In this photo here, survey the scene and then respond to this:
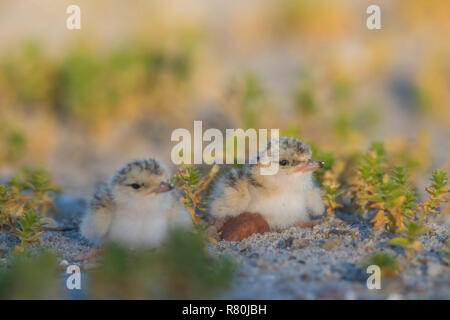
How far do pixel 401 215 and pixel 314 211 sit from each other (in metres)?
0.80

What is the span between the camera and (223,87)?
8.33 meters

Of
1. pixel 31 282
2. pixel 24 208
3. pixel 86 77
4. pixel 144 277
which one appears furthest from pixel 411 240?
pixel 86 77

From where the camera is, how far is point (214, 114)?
321 inches

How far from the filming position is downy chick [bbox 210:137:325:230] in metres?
4.60

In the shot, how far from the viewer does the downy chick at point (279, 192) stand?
4598 mm

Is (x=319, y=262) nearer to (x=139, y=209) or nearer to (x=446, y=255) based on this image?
(x=446, y=255)

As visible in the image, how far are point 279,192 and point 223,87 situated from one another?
3.92m

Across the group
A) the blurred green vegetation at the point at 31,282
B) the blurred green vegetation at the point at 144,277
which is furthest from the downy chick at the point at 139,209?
the blurred green vegetation at the point at 31,282

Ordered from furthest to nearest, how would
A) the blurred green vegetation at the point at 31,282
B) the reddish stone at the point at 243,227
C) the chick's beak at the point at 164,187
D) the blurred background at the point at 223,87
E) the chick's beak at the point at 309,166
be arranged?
the blurred background at the point at 223,87 < the chick's beak at the point at 309,166 < the reddish stone at the point at 243,227 < the chick's beak at the point at 164,187 < the blurred green vegetation at the point at 31,282

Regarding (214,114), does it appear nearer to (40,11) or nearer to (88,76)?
(88,76)

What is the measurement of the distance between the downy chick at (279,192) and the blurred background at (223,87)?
42.3 inches

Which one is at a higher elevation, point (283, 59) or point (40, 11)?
point (40, 11)

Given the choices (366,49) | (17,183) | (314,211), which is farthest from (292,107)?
(17,183)

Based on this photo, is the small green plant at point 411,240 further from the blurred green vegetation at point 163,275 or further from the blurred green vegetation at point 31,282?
the blurred green vegetation at point 31,282
